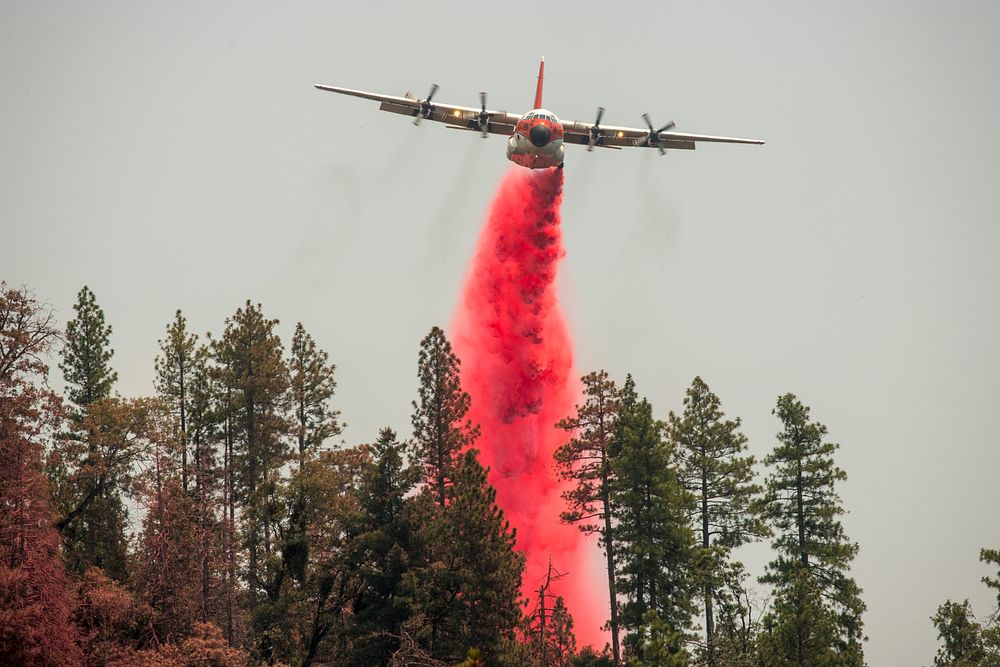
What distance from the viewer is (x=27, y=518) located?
45.7 meters

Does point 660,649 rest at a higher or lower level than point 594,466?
lower

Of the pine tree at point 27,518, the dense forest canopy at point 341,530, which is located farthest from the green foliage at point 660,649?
the pine tree at point 27,518

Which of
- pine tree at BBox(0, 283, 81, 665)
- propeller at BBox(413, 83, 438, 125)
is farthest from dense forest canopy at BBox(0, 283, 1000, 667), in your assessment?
propeller at BBox(413, 83, 438, 125)

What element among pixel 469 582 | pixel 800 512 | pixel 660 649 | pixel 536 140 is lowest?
pixel 660 649

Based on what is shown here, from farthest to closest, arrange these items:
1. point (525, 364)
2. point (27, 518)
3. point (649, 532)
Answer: point (525, 364)
point (649, 532)
point (27, 518)

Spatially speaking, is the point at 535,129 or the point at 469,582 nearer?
the point at 469,582

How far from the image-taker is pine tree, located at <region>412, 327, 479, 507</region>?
5912cm

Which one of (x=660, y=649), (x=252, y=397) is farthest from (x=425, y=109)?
(x=660, y=649)

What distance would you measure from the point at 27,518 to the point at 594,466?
22.8 metres

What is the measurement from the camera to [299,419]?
65.8 meters

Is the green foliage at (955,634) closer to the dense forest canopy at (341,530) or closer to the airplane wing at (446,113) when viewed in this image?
the dense forest canopy at (341,530)

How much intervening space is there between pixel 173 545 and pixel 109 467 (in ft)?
21.7

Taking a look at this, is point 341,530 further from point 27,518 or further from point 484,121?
point 484,121

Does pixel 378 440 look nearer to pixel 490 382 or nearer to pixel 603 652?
pixel 603 652
